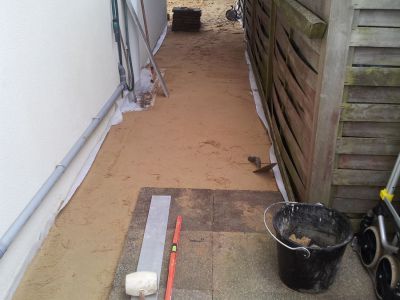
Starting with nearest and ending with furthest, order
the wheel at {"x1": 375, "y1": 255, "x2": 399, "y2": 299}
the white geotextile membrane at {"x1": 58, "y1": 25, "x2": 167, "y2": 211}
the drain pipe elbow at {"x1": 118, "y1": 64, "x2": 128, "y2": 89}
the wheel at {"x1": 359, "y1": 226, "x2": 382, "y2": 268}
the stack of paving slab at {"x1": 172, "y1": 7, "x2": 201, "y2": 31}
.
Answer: the wheel at {"x1": 375, "y1": 255, "x2": 399, "y2": 299} → the wheel at {"x1": 359, "y1": 226, "x2": 382, "y2": 268} → the white geotextile membrane at {"x1": 58, "y1": 25, "x2": 167, "y2": 211} → the drain pipe elbow at {"x1": 118, "y1": 64, "x2": 128, "y2": 89} → the stack of paving slab at {"x1": 172, "y1": 7, "x2": 201, "y2": 31}

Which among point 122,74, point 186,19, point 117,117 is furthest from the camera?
point 186,19

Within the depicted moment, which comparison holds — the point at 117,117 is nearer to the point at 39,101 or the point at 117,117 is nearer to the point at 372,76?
the point at 39,101

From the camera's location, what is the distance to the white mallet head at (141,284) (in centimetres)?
201

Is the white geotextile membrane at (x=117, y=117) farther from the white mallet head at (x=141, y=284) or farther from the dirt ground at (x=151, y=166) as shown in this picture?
the white mallet head at (x=141, y=284)

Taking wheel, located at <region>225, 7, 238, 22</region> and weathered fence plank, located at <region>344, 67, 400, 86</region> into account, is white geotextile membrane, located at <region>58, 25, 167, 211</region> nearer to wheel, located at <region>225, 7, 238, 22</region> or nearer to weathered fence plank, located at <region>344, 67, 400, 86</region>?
weathered fence plank, located at <region>344, 67, 400, 86</region>

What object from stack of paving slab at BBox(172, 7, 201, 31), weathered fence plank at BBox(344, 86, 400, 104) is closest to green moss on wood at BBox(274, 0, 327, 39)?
weathered fence plank at BBox(344, 86, 400, 104)

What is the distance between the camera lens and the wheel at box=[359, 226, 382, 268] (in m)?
2.16

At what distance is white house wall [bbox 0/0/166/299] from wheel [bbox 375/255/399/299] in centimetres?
189

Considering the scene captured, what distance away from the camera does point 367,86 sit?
219 centimetres

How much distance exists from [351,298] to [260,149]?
1799 mm

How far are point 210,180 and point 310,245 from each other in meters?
1.20

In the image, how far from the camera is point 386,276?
2.02m

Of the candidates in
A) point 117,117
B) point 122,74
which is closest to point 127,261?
point 117,117

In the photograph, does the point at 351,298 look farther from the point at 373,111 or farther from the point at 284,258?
the point at 373,111
